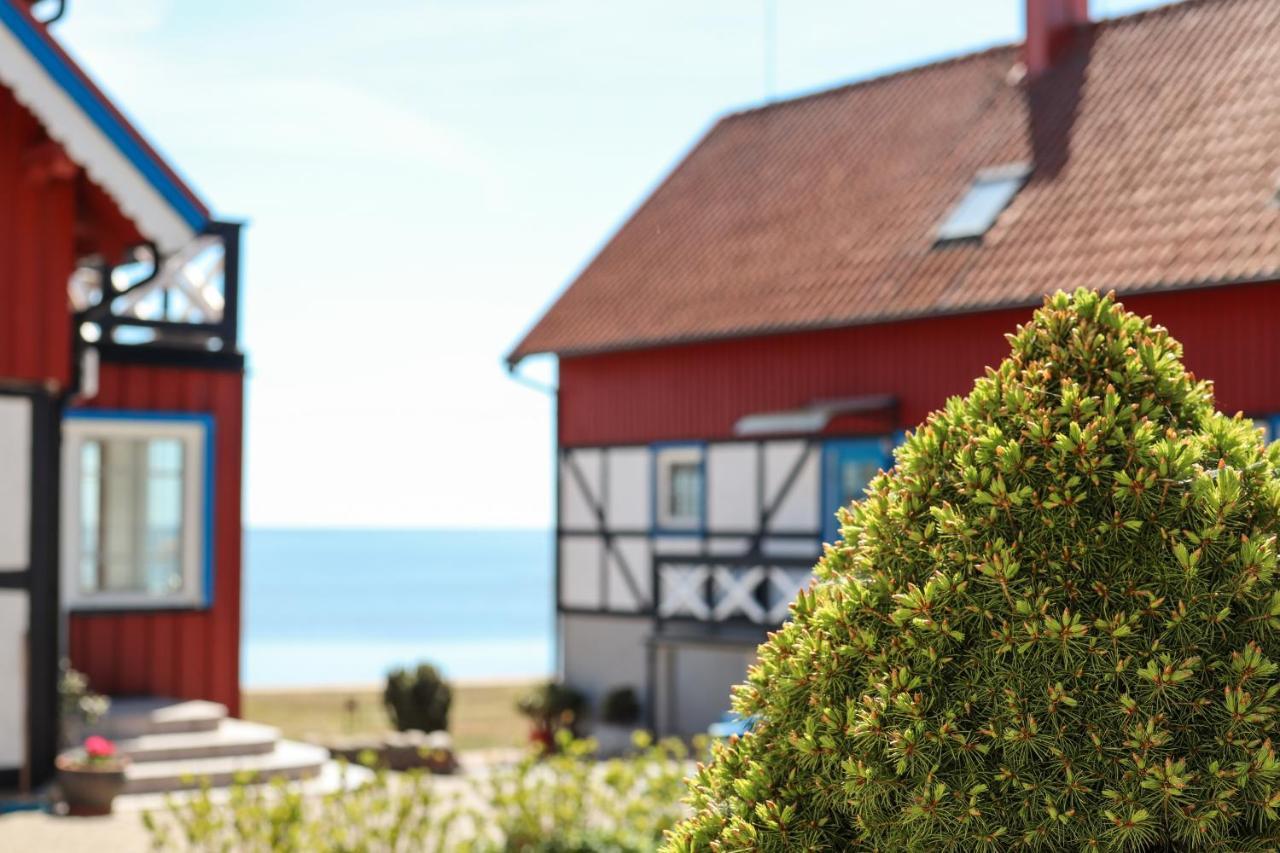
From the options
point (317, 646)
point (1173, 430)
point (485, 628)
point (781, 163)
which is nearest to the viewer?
point (1173, 430)

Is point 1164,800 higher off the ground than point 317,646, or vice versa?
point 1164,800

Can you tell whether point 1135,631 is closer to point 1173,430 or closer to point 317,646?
point 1173,430

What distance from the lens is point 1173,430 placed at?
3836mm

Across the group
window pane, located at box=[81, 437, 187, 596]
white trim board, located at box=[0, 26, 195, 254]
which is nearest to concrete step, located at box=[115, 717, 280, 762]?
window pane, located at box=[81, 437, 187, 596]

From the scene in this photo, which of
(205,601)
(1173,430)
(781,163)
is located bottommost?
(205,601)

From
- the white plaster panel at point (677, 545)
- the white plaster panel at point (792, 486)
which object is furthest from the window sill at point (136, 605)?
the white plaster panel at point (792, 486)

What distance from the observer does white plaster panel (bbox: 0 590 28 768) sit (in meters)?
12.6

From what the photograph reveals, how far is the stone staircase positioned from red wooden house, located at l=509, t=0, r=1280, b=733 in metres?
6.06

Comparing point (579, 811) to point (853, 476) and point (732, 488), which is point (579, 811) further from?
point (732, 488)

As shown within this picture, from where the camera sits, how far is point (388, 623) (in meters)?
112

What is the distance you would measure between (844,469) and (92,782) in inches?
364

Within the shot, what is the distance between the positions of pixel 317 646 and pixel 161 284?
81.1 meters

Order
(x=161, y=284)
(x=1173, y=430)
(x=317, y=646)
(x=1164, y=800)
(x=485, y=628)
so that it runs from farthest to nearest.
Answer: (x=485, y=628) < (x=317, y=646) < (x=161, y=284) < (x=1173, y=430) < (x=1164, y=800)

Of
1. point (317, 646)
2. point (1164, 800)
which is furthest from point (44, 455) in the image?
point (317, 646)
